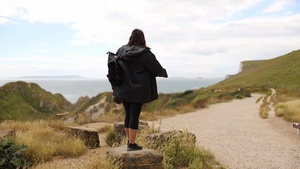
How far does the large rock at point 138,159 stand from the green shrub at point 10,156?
1902 mm

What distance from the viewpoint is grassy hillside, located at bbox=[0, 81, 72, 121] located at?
850 inches

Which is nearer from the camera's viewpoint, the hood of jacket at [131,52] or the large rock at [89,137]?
the hood of jacket at [131,52]

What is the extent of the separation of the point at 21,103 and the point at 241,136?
2017 cm

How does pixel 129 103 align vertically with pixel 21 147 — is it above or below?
above

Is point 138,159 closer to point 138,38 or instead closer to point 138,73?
point 138,73

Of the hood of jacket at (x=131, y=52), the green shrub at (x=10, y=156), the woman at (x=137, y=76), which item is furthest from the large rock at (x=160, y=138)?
the green shrub at (x=10, y=156)

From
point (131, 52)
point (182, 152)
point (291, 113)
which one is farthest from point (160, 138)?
point (291, 113)

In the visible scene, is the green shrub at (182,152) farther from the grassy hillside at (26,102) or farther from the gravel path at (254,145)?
the grassy hillside at (26,102)

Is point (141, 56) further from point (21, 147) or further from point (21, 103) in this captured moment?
point (21, 103)

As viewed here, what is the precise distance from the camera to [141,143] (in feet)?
19.9

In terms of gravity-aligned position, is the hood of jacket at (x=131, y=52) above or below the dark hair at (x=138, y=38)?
below

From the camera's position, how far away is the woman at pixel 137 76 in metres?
4.51

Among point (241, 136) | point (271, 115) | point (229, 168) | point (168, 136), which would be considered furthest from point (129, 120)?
point (271, 115)

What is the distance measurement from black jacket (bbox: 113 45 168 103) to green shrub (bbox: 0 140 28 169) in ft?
8.01
